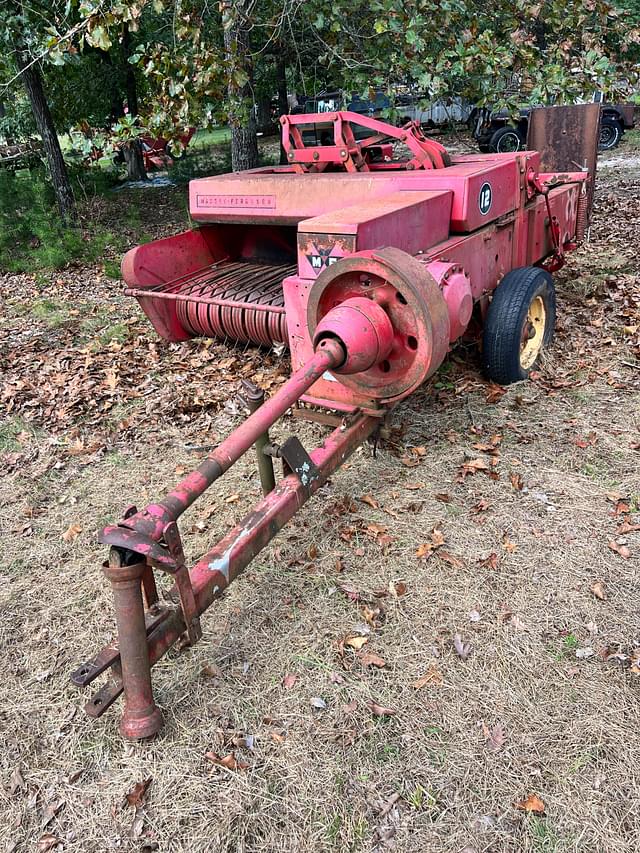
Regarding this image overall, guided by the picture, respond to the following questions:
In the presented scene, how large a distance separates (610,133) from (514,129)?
240cm

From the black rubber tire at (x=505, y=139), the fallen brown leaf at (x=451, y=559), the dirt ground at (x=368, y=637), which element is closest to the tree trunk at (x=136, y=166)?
the black rubber tire at (x=505, y=139)

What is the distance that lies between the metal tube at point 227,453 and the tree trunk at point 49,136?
8399mm

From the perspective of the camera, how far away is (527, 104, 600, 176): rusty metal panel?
6750 millimetres

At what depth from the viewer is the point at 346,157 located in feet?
15.6

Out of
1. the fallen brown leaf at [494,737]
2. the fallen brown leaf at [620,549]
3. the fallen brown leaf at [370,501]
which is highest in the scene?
the fallen brown leaf at [370,501]

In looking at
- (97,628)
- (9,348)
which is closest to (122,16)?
(9,348)

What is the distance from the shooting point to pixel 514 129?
1395cm

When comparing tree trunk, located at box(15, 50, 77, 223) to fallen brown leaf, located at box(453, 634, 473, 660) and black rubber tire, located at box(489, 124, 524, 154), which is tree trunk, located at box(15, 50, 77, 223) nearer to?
black rubber tire, located at box(489, 124, 524, 154)

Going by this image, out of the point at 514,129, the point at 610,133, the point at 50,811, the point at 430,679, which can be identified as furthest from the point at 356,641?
the point at 610,133

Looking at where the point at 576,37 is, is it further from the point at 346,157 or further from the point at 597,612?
the point at 597,612

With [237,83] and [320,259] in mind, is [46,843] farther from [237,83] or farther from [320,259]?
[237,83]

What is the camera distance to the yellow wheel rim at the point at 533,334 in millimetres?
4566

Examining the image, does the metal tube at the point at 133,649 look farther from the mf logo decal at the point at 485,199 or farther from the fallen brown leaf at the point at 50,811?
the mf logo decal at the point at 485,199

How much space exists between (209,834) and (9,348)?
4923 millimetres
